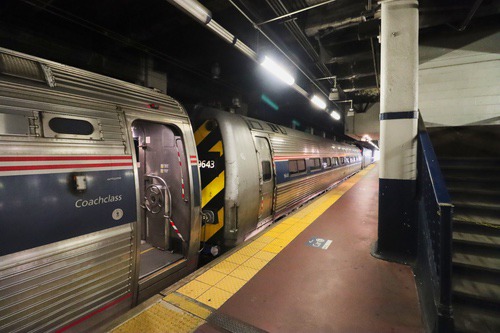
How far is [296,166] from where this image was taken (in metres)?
7.74

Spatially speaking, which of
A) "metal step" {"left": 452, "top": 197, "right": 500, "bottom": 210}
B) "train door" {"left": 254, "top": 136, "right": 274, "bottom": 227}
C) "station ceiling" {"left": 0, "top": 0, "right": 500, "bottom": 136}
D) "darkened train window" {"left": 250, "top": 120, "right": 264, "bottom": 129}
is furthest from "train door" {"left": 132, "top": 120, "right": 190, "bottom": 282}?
"metal step" {"left": 452, "top": 197, "right": 500, "bottom": 210}

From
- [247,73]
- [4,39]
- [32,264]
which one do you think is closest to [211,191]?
[32,264]

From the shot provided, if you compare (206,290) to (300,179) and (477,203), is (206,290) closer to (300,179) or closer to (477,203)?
(477,203)

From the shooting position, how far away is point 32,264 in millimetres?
1979

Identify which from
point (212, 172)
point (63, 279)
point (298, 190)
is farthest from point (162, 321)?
point (298, 190)

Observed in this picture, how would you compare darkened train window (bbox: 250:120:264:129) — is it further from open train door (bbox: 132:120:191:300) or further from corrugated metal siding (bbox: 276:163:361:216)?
open train door (bbox: 132:120:191:300)

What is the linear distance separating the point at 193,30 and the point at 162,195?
446 centimetres

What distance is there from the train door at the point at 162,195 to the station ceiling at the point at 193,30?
7.91 ft

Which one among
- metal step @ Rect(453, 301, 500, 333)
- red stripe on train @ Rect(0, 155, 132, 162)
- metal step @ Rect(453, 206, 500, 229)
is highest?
red stripe on train @ Rect(0, 155, 132, 162)

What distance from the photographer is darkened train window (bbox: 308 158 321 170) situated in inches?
359

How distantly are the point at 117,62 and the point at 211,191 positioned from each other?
4640 millimetres

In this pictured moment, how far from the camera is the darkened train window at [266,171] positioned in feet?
18.5

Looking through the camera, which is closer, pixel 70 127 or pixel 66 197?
pixel 66 197

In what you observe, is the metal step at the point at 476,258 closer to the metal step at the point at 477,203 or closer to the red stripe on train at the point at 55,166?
the metal step at the point at 477,203
